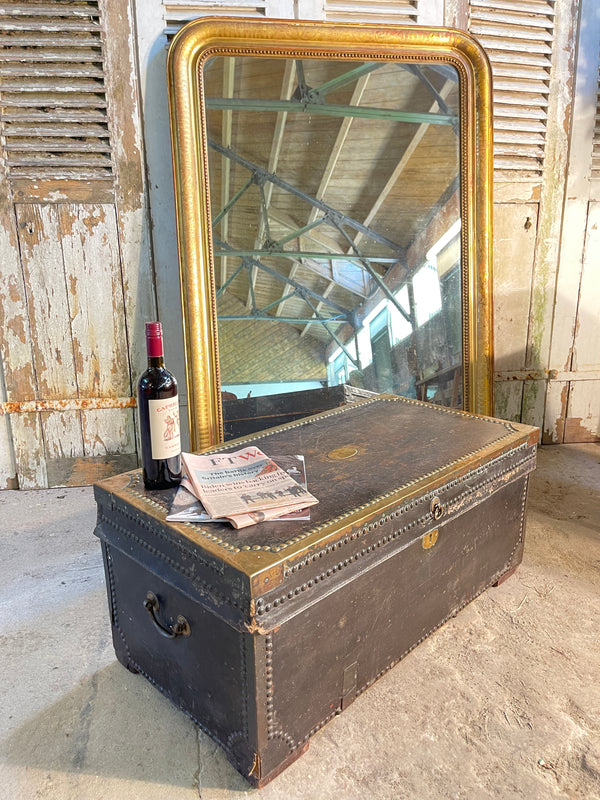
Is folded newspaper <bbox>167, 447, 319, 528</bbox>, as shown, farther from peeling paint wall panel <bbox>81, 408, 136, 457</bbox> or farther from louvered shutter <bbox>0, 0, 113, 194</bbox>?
louvered shutter <bbox>0, 0, 113, 194</bbox>

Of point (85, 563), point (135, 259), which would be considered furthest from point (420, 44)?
point (85, 563)

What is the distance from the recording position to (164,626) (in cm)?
143

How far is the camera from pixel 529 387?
11.3 ft

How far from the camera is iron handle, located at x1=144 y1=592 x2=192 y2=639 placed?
1.38 meters

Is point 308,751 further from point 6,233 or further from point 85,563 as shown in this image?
point 6,233

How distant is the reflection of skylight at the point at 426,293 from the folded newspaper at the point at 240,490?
144cm

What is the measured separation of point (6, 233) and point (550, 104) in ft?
9.58

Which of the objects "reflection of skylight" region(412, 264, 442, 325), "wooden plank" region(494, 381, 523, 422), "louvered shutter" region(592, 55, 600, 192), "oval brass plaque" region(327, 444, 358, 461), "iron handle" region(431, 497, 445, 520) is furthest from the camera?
"wooden plank" region(494, 381, 523, 422)

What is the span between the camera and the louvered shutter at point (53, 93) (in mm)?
2508

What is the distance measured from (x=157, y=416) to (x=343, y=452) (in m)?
0.67

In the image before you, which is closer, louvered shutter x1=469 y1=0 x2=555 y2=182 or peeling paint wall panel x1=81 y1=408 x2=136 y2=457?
louvered shutter x1=469 y1=0 x2=555 y2=182

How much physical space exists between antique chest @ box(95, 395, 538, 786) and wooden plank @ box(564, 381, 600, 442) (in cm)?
181

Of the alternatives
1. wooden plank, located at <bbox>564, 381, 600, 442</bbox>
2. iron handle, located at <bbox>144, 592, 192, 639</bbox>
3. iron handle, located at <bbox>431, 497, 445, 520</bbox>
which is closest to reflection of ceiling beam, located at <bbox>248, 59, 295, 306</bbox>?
iron handle, located at <bbox>431, 497, 445, 520</bbox>

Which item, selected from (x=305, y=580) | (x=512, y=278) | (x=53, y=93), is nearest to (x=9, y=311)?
(x=53, y=93)
